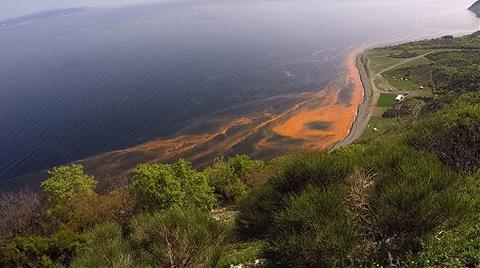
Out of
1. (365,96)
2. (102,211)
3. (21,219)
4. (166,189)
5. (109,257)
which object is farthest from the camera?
(365,96)

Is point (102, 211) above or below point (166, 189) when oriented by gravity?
below

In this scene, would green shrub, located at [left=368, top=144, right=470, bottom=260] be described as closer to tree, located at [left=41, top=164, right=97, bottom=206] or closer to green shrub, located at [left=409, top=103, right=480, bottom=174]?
green shrub, located at [left=409, top=103, right=480, bottom=174]

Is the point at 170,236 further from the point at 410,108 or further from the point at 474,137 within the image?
the point at 410,108

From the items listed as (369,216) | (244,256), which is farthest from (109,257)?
(369,216)

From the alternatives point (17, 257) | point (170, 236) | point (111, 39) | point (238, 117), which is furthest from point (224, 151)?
point (111, 39)

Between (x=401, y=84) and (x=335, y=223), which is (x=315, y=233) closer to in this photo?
(x=335, y=223)

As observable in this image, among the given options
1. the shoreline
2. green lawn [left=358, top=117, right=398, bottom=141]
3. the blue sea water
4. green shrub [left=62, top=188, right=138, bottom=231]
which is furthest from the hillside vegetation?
the blue sea water
